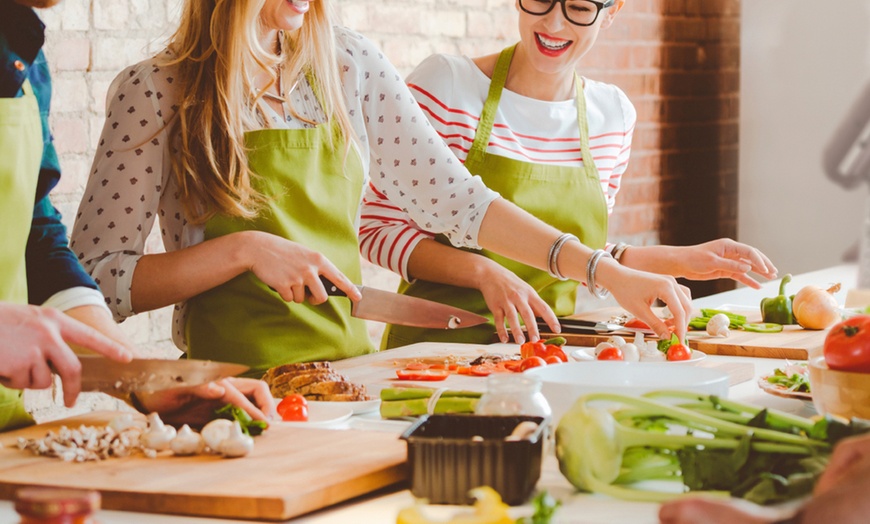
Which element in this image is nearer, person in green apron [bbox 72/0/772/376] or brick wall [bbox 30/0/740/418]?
person in green apron [bbox 72/0/772/376]

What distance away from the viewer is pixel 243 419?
145cm

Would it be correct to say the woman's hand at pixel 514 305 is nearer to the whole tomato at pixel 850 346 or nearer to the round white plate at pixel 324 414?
the round white plate at pixel 324 414

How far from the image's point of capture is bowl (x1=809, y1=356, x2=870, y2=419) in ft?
4.64

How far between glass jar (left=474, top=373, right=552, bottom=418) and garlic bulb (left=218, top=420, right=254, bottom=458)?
10.4 inches

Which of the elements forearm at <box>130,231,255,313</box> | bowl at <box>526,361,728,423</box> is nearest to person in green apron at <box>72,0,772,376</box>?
forearm at <box>130,231,255,313</box>

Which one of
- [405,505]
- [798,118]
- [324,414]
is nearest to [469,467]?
[405,505]

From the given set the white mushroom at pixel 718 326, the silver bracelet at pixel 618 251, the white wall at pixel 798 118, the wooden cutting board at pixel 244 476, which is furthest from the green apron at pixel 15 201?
the white wall at pixel 798 118

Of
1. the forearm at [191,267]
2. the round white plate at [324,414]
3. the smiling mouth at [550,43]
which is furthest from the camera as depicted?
the smiling mouth at [550,43]

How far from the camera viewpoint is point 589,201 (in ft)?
9.37

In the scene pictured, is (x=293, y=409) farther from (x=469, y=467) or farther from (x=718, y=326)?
(x=718, y=326)

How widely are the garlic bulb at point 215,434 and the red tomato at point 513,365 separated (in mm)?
659

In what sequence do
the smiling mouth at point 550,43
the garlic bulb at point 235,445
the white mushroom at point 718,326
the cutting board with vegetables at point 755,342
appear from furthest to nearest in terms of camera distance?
1. the smiling mouth at point 550,43
2. the white mushroom at point 718,326
3. the cutting board with vegetables at point 755,342
4. the garlic bulb at point 235,445

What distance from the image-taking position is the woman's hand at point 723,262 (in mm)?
2494

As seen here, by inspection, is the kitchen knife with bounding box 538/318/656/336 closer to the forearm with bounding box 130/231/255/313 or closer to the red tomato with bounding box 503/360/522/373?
the red tomato with bounding box 503/360/522/373
